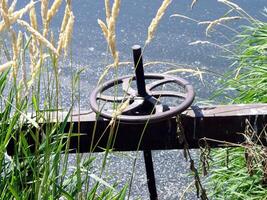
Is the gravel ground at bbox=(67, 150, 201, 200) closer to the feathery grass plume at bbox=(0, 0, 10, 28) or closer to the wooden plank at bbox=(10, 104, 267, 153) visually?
the wooden plank at bbox=(10, 104, 267, 153)

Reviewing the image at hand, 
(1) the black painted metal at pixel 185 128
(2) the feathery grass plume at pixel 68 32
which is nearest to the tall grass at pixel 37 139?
(2) the feathery grass plume at pixel 68 32

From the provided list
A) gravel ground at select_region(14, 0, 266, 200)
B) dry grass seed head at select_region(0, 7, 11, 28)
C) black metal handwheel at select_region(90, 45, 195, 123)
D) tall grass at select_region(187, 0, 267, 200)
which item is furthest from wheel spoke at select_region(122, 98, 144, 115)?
gravel ground at select_region(14, 0, 266, 200)

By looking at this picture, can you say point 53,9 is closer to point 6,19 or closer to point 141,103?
point 6,19

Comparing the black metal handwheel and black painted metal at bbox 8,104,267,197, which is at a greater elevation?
the black metal handwheel

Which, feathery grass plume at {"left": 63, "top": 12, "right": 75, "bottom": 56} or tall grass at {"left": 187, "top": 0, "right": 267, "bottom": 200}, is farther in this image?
tall grass at {"left": 187, "top": 0, "right": 267, "bottom": 200}

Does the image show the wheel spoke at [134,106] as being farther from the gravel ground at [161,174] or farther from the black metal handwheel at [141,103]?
the gravel ground at [161,174]

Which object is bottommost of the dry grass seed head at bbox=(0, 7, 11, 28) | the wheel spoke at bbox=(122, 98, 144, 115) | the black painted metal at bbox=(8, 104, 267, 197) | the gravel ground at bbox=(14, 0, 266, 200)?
the gravel ground at bbox=(14, 0, 266, 200)

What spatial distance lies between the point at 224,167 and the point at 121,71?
306 centimetres

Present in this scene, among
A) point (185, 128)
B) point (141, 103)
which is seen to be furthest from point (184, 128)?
point (141, 103)

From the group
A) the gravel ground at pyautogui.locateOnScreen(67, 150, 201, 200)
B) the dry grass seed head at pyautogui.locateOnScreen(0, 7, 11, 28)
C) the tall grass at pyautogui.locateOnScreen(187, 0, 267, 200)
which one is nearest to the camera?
the dry grass seed head at pyautogui.locateOnScreen(0, 7, 11, 28)

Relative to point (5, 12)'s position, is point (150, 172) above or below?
below

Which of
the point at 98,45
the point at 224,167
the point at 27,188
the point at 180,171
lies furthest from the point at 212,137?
the point at 98,45

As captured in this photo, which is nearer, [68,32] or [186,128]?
[68,32]

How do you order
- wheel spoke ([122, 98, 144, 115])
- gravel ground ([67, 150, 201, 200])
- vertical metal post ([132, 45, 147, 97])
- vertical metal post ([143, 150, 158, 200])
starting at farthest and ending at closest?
gravel ground ([67, 150, 201, 200]), vertical metal post ([143, 150, 158, 200]), wheel spoke ([122, 98, 144, 115]), vertical metal post ([132, 45, 147, 97])
